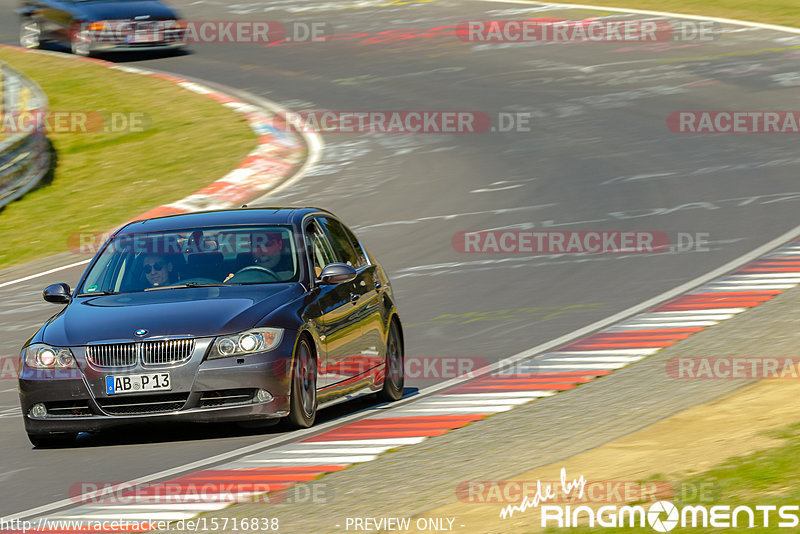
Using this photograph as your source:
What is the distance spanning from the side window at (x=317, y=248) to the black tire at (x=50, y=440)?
2.00 metres

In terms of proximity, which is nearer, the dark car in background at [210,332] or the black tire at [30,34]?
the dark car in background at [210,332]

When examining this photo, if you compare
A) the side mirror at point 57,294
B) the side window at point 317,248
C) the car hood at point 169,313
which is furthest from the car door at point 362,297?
the side mirror at point 57,294

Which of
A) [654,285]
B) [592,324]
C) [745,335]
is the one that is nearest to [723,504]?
[745,335]

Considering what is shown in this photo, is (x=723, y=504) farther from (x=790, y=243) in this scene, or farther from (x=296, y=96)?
(x=296, y=96)

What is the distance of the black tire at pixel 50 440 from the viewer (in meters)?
9.31

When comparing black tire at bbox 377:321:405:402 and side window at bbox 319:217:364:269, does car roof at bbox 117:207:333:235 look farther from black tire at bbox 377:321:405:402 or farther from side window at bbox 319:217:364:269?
black tire at bbox 377:321:405:402

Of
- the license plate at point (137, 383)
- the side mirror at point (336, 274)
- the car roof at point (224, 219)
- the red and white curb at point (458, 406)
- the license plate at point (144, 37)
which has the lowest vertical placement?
the red and white curb at point (458, 406)

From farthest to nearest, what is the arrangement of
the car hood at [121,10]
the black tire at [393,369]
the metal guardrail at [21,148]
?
1. the car hood at [121,10]
2. the metal guardrail at [21,148]
3. the black tire at [393,369]

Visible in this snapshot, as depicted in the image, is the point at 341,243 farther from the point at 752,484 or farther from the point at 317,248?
the point at 752,484

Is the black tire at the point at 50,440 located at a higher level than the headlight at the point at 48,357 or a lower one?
lower

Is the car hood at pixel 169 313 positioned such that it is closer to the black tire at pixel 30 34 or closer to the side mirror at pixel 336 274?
the side mirror at pixel 336 274

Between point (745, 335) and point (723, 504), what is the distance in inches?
213

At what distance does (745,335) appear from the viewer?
37.7ft

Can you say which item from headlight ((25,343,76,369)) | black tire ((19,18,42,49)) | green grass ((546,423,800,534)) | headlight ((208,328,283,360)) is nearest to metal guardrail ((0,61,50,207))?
black tire ((19,18,42,49))
